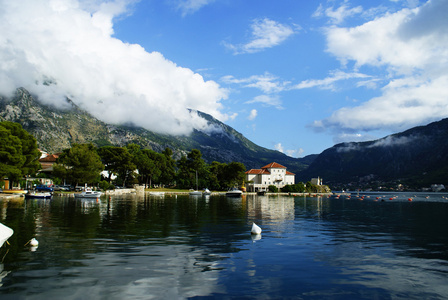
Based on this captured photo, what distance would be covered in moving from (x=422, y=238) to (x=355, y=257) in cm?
1290

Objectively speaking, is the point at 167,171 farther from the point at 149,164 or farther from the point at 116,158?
the point at 116,158

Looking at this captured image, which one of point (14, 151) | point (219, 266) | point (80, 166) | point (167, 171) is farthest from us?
point (167, 171)

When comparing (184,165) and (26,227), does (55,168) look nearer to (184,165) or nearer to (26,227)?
(184,165)

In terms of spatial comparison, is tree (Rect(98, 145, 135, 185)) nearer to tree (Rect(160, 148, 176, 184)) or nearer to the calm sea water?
tree (Rect(160, 148, 176, 184))

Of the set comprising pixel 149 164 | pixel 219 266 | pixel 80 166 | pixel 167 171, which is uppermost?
pixel 149 164

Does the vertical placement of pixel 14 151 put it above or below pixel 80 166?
above

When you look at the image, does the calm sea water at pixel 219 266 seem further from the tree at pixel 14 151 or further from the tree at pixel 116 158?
the tree at pixel 116 158

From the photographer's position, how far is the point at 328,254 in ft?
68.4

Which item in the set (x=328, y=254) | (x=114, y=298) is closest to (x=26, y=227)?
(x=114, y=298)

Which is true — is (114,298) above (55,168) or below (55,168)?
below

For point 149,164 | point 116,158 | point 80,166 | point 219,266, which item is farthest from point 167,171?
point 219,266

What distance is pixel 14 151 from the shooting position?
79312 millimetres

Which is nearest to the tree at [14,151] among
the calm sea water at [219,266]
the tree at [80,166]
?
the tree at [80,166]

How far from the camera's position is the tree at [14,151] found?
7750cm
